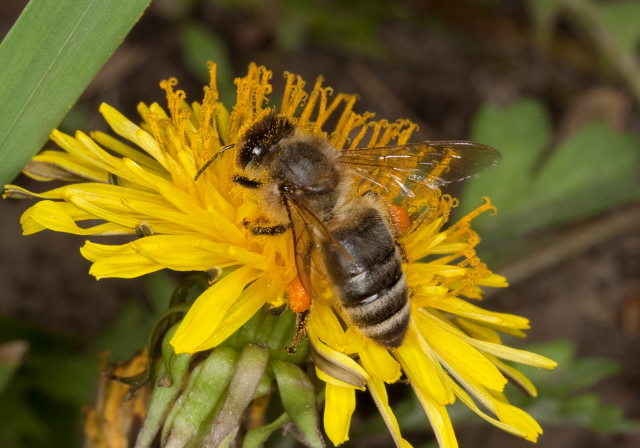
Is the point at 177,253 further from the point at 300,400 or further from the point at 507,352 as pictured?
the point at 507,352

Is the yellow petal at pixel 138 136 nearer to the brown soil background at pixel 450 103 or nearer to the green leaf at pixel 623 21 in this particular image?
the brown soil background at pixel 450 103

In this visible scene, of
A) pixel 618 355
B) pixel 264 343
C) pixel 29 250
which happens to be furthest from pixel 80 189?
pixel 618 355

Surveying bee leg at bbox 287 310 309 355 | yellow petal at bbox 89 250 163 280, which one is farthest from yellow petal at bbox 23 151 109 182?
bee leg at bbox 287 310 309 355

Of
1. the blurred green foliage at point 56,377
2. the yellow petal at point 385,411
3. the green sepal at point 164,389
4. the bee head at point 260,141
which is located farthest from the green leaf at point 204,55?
the yellow petal at point 385,411

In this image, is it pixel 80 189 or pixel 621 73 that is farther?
pixel 621 73

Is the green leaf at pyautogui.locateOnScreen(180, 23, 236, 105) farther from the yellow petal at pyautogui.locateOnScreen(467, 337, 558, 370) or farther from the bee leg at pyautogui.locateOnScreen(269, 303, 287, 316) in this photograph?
the yellow petal at pyautogui.locateOnScreen(467, 337, 558, 370)

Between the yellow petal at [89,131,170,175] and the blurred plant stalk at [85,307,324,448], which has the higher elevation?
the yellow petal at [89,131,170,175]

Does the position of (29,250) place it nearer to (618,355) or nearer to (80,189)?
(80,189)
